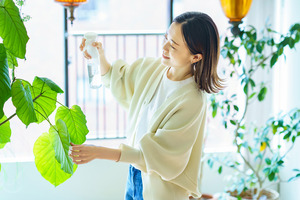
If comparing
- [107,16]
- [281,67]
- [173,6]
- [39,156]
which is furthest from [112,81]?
[107,16]

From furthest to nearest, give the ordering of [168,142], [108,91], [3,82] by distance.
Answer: [108,91]
[168,142]
[3,82]

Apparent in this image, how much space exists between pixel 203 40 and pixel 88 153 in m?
0.59

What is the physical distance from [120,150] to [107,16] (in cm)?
305

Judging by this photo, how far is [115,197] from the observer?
309 centimetres

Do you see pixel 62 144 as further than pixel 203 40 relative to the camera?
No

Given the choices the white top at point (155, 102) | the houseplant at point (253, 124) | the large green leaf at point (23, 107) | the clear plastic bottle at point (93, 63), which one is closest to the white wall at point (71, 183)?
the houseplant at point (253, 124)

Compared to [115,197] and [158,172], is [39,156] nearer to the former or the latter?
[158,172]

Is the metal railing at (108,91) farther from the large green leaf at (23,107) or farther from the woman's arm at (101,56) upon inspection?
the large green leaf at (23,107)

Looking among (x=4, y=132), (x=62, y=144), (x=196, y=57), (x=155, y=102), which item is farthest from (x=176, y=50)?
(x=4, y=132)

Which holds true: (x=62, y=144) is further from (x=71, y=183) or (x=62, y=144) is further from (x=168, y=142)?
(x=71, y=183)

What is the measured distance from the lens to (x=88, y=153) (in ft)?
5.51

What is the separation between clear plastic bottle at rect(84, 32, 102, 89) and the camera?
2.00m

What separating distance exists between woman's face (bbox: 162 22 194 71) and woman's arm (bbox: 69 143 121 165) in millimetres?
405

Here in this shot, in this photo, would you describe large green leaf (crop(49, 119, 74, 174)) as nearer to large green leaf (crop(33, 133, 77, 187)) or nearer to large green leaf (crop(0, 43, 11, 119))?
large green leaf (crop(33, 133, 77, 187))
